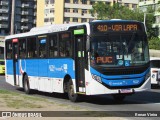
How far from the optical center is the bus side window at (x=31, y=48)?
2247 cm

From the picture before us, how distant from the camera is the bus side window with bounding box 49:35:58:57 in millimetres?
19969

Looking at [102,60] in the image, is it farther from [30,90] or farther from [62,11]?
[62,11]

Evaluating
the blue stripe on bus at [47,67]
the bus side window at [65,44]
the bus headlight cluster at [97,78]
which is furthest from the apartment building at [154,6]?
the bus headlight cluster at [97,78]

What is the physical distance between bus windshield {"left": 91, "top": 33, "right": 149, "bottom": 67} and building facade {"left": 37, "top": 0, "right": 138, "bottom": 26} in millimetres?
112144

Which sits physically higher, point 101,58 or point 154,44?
point 101,58

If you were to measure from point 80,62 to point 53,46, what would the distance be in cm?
253

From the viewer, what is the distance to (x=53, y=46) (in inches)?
794

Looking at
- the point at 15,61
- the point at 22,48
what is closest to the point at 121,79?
the point at 22,48

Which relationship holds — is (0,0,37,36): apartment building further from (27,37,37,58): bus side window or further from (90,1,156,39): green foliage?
(27,37,37,58): bus side window

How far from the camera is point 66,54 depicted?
62.2ft

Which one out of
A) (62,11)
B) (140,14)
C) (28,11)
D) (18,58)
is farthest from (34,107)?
(28,11)

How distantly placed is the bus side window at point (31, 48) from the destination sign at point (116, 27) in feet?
18.3

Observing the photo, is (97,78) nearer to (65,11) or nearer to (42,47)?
(42,47)

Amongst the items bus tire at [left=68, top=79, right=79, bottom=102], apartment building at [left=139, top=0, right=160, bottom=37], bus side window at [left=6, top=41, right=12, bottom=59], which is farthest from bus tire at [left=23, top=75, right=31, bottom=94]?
apartment building at [left=139, top=0, right=160, bottom=37]
